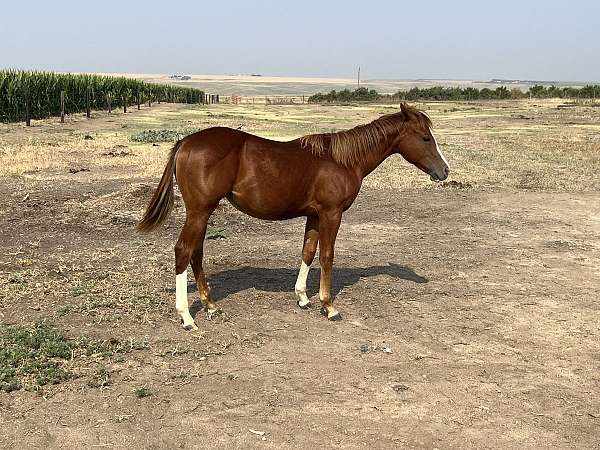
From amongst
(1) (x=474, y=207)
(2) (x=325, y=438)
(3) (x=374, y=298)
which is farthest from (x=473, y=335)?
(1) (x=474, y=207)

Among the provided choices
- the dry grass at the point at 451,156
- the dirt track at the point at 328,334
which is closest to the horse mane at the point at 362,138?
the dirt track at the point at 328,334

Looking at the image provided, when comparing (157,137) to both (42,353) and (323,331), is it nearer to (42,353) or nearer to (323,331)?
(323,331)

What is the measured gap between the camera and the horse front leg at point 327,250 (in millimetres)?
6430

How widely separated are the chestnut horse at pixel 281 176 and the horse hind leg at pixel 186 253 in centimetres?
1

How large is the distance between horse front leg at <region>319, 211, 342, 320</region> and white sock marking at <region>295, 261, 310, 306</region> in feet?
0.77

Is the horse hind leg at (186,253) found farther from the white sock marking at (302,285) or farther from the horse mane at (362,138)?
the horse mane at (362,138)

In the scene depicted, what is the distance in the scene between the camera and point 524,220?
448 inches

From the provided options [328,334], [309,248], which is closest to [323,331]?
[328,334]

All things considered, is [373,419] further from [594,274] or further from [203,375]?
[594,274]

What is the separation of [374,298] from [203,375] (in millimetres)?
2825

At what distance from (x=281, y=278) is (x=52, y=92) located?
120 feet

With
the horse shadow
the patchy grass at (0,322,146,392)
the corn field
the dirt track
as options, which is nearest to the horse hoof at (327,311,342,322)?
the dirt track

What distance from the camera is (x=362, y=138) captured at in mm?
6605

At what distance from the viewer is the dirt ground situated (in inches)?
168
